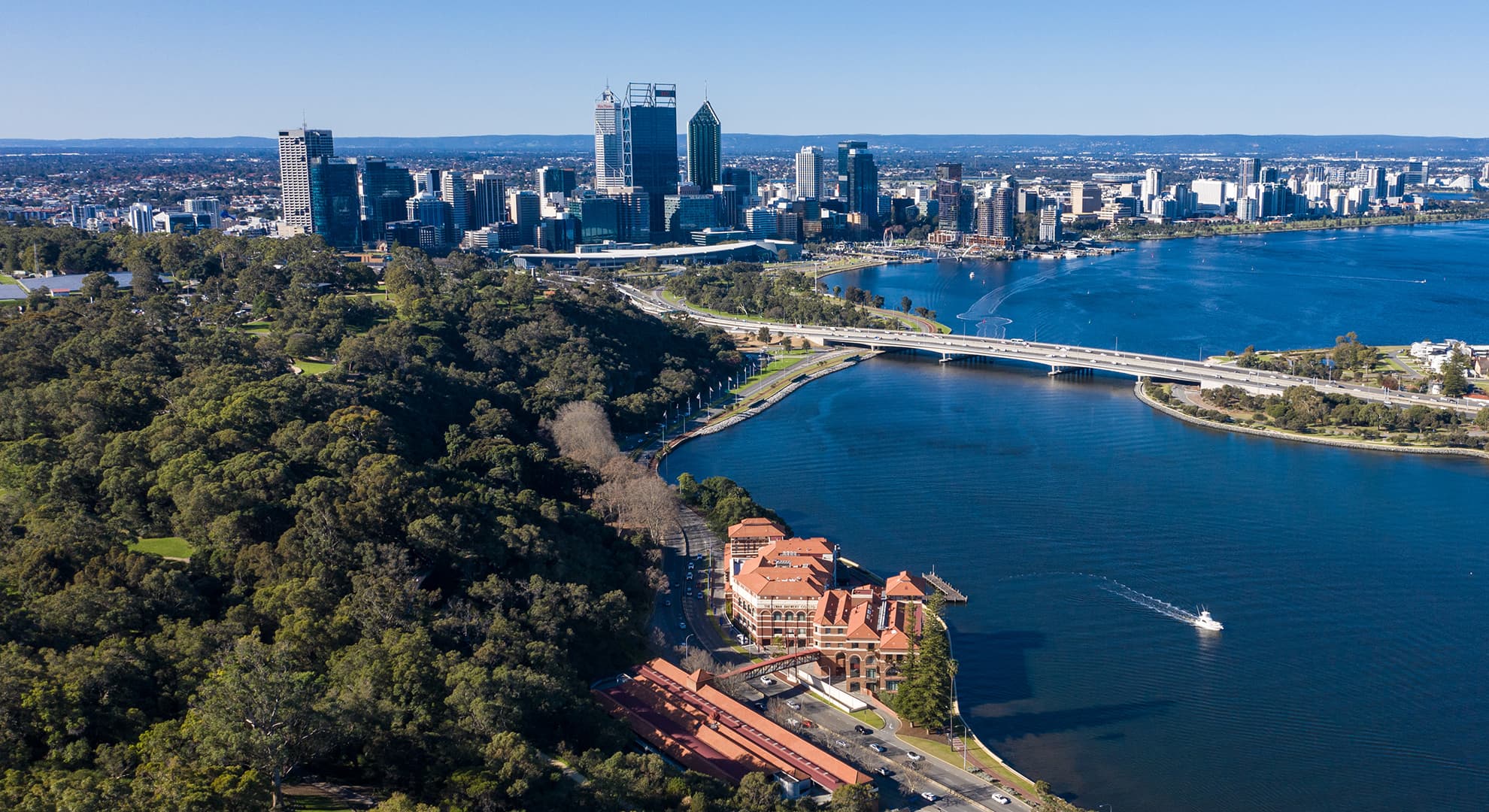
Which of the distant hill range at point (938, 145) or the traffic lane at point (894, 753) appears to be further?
the distant hill range at point (938, 145)

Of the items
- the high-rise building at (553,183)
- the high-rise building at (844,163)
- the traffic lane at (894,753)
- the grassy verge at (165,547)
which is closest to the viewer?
the traffic lane at (894,753)

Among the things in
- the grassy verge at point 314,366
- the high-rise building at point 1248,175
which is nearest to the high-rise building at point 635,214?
the grassy verge at point 314,366

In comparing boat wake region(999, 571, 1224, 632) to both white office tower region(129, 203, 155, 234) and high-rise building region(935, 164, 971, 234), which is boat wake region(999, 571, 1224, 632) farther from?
high-rise building region(935, 164, 971, 234)

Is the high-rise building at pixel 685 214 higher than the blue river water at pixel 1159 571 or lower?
higher

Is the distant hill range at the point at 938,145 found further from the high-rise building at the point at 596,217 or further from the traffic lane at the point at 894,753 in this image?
the traffic lane at the point at 894,753

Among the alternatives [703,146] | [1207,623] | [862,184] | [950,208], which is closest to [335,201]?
[703,146]

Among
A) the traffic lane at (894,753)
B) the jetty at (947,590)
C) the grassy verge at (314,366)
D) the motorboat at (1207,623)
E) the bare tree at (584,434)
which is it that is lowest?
the traffic lane at (894,753)

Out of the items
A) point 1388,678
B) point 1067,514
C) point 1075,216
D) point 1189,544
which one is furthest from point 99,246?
point 1075,216
